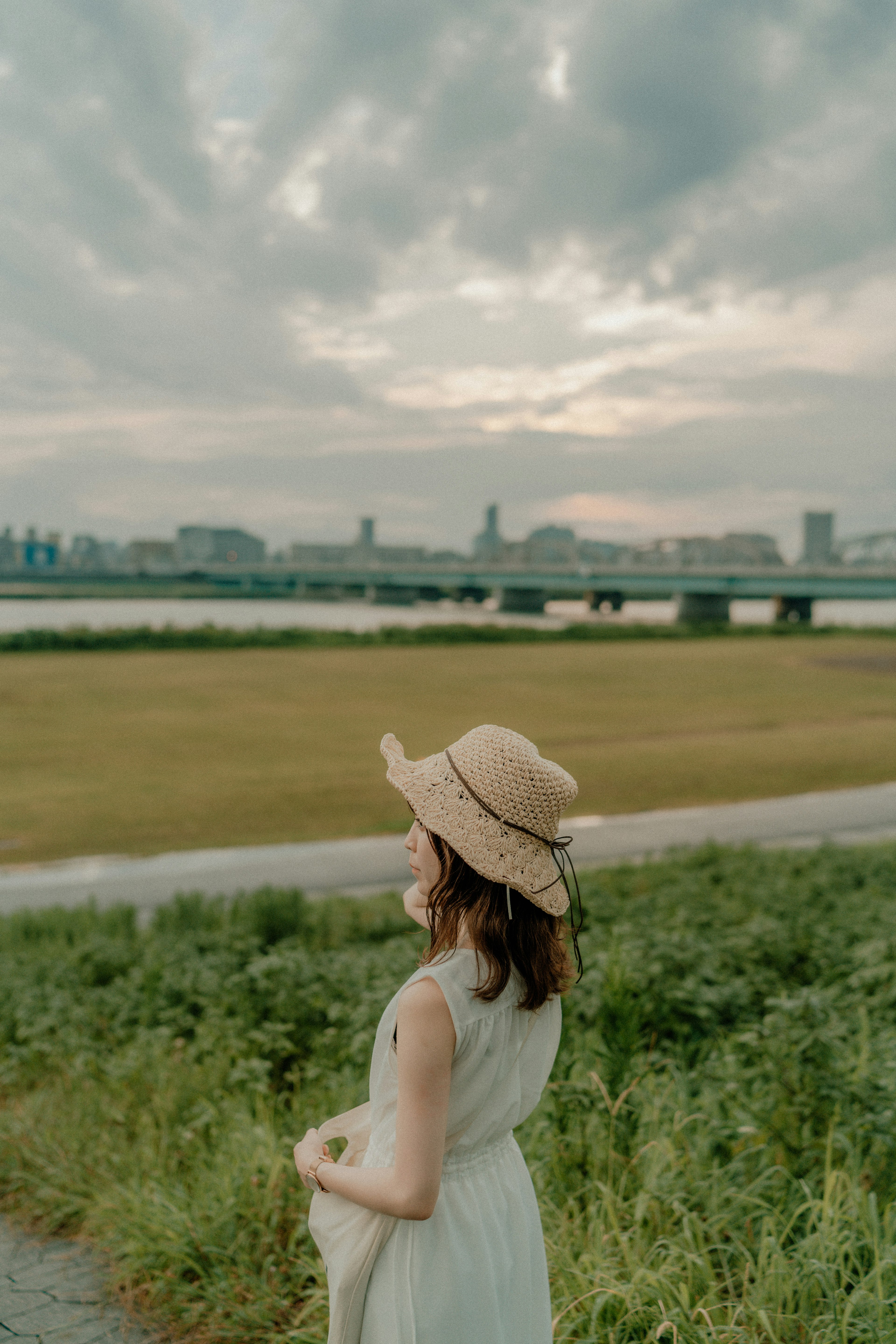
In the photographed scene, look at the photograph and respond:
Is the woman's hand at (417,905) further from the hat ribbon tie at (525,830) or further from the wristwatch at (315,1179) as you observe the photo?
the wristwatch at (315,1179)

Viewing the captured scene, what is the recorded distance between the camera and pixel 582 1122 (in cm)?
380

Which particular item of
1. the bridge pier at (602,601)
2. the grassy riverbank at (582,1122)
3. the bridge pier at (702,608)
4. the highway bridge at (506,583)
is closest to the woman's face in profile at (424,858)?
the grassy riverbank at (582,1122)

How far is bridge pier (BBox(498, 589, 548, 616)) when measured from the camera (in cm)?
9450

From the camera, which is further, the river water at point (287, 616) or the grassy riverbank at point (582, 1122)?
the river water at point (287, 616)

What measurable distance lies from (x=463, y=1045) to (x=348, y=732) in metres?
19.9

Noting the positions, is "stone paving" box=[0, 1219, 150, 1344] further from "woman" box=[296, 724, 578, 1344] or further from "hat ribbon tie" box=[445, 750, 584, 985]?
"hat ribbon tie" box=[445, 750, 584, 985]

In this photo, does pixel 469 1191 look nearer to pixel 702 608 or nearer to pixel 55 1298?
pixel 55 1298

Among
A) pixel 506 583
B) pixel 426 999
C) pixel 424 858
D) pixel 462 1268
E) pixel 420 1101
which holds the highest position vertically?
pixel 506 583

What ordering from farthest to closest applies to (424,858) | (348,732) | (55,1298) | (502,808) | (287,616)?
(287,616) → (348,732) → (55,1298) → (424,858) → (502,808)

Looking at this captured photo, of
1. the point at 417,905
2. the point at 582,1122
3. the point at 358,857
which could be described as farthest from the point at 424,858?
the point at 358,857

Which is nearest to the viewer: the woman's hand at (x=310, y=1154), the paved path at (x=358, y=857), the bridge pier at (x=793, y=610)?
the woman's hand at (x=310, y=1154)

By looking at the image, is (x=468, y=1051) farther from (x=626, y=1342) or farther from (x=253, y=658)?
(x=253, y=658)

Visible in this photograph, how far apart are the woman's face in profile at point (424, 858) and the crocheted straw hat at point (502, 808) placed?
0.05 metres

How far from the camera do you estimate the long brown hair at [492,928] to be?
1.88 m
